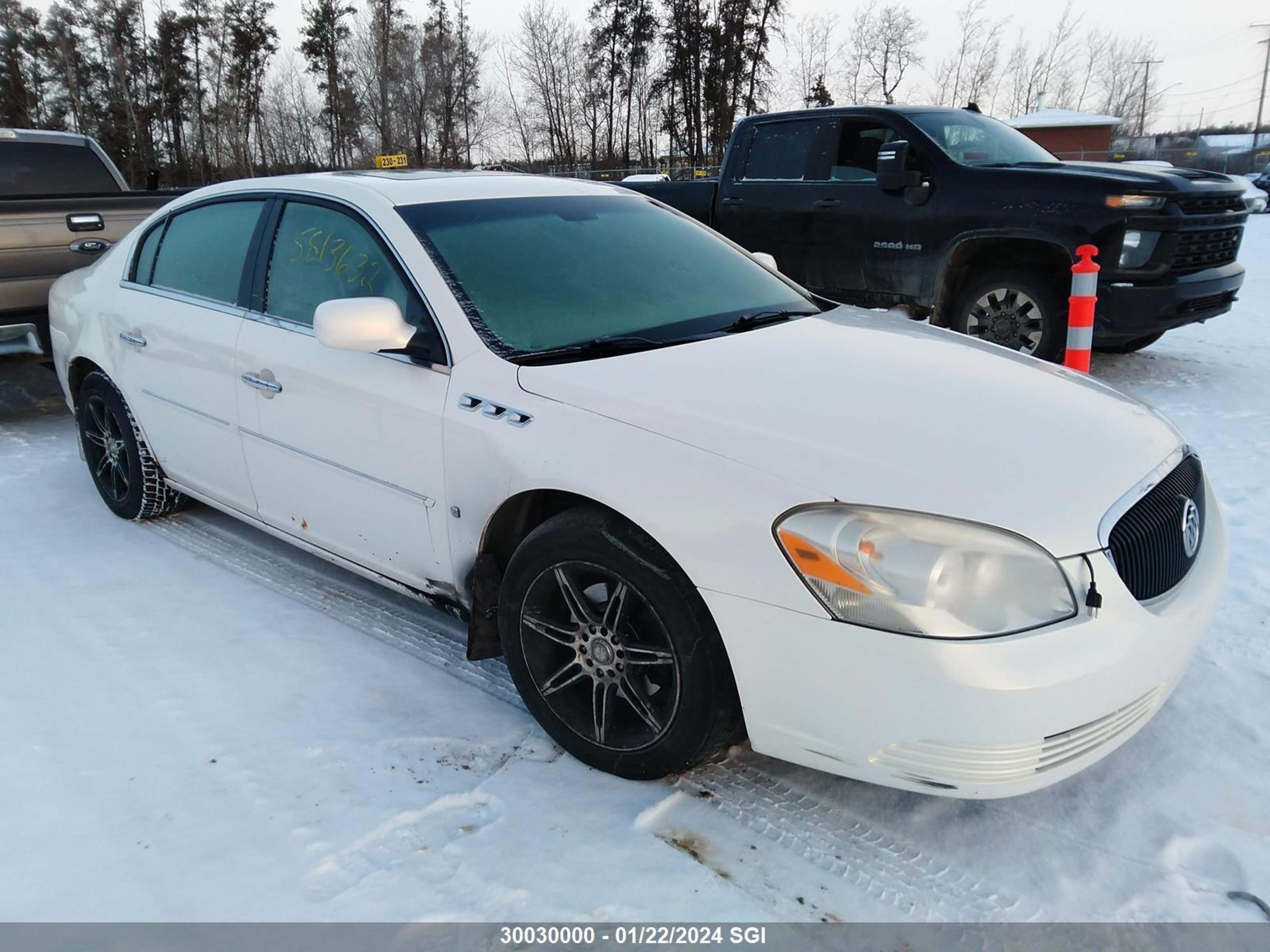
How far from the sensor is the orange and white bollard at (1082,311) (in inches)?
200

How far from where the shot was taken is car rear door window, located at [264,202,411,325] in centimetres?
300

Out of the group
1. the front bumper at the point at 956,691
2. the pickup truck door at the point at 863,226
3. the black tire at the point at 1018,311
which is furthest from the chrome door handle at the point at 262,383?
the pickup truck door at the point at 863,226

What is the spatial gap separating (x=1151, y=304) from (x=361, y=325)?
5.38m

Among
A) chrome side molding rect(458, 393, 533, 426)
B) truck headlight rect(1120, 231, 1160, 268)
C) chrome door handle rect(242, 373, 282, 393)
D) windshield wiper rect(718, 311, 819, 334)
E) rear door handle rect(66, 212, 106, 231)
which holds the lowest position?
chrome door handle rect(242, 373, 282, 393)

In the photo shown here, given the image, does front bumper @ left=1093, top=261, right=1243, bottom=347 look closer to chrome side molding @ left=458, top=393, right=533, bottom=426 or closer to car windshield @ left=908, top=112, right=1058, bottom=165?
car windshield @ left=908, top=112, right=1058, bottom=165

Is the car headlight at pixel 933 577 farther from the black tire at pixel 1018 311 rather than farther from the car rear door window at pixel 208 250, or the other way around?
the black tire at pixel 1018 311

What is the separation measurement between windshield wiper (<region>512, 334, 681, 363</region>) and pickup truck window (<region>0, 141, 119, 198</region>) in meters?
6.21

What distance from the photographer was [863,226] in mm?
6871

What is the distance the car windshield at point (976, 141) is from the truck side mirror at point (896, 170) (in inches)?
12.4

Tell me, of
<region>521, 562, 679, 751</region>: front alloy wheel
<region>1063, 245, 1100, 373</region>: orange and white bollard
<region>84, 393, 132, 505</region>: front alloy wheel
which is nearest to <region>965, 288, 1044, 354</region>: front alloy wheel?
<region>1063, 245, 1100, 373</region>: orange and white bollard

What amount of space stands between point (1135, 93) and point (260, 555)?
62091 mm

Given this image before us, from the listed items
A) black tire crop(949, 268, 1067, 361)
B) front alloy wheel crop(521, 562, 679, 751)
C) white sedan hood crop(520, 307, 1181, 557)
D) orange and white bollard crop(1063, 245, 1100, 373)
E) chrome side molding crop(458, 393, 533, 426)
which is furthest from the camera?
black tire crop(949, 268, 1067, 361)

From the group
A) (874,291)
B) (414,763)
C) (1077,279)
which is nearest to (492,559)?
(414,763)

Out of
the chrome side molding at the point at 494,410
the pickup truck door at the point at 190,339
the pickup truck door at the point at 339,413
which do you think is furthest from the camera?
the pickup truck door at the point at 190,339
